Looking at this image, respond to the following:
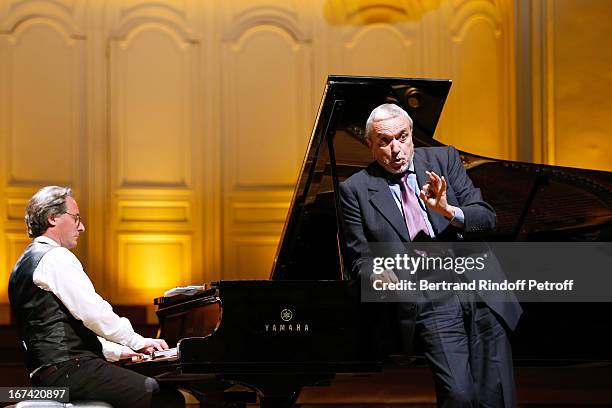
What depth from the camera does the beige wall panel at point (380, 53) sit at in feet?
18.8

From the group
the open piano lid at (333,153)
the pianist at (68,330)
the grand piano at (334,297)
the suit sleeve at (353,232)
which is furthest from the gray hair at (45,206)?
the suit sleeve at (353,232)

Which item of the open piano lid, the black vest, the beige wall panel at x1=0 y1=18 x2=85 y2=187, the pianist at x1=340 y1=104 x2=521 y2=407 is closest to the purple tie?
the pianist at x1=340 y1=104 x2=521 y2=407

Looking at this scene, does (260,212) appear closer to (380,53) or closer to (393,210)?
(380,53)

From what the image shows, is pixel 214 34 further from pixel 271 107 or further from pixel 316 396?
pixel 316 396

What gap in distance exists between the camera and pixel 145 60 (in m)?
5.70

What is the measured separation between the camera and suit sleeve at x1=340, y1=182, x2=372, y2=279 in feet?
8.63

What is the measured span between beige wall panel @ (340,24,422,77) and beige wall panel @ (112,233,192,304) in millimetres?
1778

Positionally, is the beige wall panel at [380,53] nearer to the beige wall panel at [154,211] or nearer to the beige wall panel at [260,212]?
the beige wall panel at [260,212]

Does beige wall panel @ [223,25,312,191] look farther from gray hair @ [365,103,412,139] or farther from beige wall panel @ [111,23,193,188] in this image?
gray hair @ [365,103,412,139]

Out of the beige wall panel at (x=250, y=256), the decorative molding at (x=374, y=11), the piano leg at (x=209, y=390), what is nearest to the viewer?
the piano leg at (x=209, y=390)

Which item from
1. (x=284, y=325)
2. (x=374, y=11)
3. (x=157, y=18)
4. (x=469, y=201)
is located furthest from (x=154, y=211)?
(x=469, y=201)

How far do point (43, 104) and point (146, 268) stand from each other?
4.42 feet

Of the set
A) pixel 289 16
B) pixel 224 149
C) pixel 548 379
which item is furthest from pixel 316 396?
pixel 289 16

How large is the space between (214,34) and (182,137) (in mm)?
772
